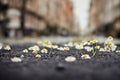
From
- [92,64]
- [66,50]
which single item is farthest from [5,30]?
[92,64]

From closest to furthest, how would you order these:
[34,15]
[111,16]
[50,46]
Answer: [50,46]
[111,16]
[34,15]

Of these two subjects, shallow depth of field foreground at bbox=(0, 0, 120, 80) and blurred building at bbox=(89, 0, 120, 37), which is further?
blurred building at bbox=(89, 0, 120, 37)

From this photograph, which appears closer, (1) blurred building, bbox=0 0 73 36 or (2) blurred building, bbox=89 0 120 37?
→ (1) blurred building, bbox=0 0 73 36

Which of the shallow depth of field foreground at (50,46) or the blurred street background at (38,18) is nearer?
the shallow depth of field foreground at (50,46)

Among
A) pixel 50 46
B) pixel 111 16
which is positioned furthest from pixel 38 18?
pixel 50 46

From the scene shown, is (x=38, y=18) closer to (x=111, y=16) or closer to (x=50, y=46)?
(x=111, y=16)

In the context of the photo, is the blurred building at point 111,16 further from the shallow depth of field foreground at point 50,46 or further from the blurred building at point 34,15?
the blurred building at point 34,15

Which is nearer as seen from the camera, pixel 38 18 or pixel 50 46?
pixel 50 46

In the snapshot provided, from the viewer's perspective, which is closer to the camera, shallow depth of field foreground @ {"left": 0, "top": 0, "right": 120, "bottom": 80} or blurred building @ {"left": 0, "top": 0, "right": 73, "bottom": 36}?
shallow depth of field foreground @ {"left": 0, "top": 0, "right": 120, "bottom": 80}

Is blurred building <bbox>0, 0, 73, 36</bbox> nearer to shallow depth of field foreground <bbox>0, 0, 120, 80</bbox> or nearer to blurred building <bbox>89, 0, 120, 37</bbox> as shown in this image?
shallow depth of field foreground <bbox>0, 0, 120, 80</bbox>

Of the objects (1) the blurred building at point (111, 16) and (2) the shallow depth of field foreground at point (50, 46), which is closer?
(2) the shallow depth of field foreground at point (50, 46)

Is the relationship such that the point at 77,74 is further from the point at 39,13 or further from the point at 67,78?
the point at 39,13
